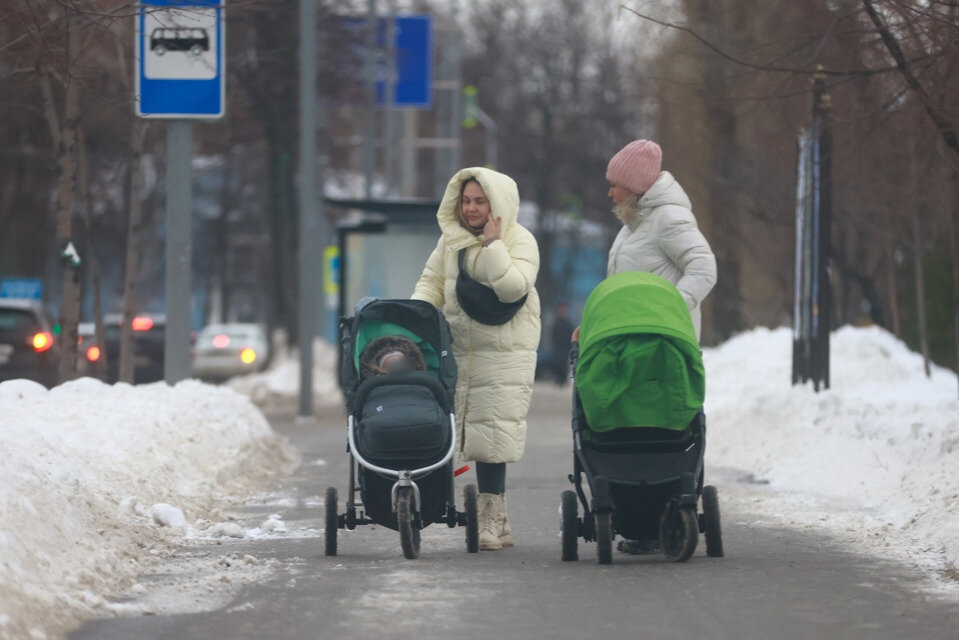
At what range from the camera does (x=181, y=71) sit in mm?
14875

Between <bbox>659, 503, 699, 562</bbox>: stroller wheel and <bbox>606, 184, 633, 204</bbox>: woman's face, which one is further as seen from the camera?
<bbox>606, 184, 633, 204</bbox>: woman's face

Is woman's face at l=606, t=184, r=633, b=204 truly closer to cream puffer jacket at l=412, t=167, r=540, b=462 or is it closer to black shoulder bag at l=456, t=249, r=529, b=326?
cream puffer jacket at l=412, t=167, r=540, b=462

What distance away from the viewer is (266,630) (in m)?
6.62

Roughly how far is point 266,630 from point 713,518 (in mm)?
2643

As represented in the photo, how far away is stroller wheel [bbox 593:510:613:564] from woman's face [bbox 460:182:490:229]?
162 centimetres

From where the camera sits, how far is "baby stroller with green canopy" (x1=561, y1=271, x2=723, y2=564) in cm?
811

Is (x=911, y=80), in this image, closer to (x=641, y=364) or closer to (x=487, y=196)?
(x=487, y=196)

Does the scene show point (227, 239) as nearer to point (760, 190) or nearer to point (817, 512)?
point (760, 190)

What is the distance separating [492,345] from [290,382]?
2355cm

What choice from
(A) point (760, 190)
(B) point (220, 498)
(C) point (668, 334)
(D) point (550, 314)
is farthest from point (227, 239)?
(C) point (668, 334)

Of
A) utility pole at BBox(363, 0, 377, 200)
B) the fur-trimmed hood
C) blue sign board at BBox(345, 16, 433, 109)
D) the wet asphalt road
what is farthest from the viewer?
blue sign board at BBox(345, 16, 433, 109)

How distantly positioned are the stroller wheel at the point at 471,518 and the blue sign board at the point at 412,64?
82.4 feet

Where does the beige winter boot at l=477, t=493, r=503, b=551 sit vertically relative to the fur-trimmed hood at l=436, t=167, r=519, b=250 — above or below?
below

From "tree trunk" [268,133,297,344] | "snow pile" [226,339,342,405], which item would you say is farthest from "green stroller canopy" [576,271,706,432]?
"tree trunk" [268,133,297,344]
